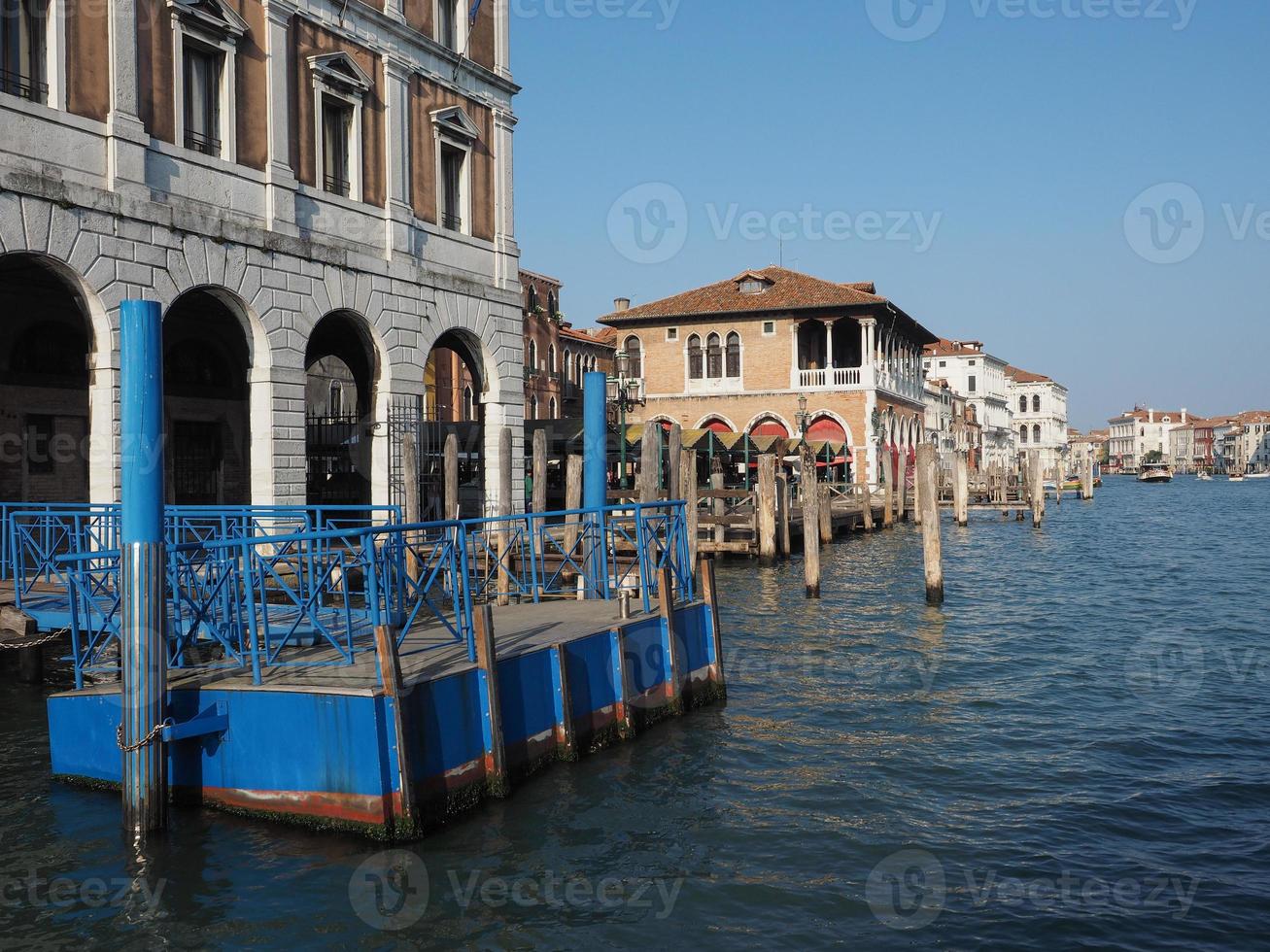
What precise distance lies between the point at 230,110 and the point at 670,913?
13.9 meters

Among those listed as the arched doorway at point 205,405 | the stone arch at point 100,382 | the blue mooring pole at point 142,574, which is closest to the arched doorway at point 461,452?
the arched doorway at point 205,405

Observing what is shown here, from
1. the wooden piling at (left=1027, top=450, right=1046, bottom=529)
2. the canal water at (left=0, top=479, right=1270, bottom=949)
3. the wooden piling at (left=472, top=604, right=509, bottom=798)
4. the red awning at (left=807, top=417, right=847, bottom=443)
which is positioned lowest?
the canal water at (left=0, top=479, right=1270, bottom=949)

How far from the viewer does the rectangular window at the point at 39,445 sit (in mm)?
18984

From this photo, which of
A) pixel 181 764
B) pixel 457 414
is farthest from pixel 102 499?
pixel 457 414

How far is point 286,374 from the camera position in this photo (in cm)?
1723

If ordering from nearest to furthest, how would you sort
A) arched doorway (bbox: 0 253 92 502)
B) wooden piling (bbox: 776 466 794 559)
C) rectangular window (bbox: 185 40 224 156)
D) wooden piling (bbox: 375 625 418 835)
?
wooden piling (bbox: 375 625 418 835), rectangular window (bbox: 185 40 224 156), arched doorway (bbox: 0 253 92 502), wooden piling (bbox: 776 466 794 559)

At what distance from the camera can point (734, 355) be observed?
4497cm

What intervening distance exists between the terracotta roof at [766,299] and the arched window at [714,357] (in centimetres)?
119

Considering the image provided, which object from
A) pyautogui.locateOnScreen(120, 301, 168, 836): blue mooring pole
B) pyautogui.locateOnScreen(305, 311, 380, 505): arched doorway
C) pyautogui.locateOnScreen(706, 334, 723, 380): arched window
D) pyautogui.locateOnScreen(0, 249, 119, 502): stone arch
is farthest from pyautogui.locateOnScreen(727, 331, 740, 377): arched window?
pyautogui.locateOnScreen(120, 301, 168, 836): blue mooring pole

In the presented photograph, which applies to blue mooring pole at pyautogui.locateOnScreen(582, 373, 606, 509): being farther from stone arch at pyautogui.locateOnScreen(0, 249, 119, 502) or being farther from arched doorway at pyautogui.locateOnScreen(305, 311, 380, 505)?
arched doorway at pyautogui.locateOnScreen(305, 311, 380, 505)

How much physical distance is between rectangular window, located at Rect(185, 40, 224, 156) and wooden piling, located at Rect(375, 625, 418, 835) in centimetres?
1137

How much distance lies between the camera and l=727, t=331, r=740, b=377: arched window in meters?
44.8

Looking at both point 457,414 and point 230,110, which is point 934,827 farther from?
point 457,414

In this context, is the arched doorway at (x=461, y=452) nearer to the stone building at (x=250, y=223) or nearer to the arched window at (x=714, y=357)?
the stone building at (x=250, y=223)
